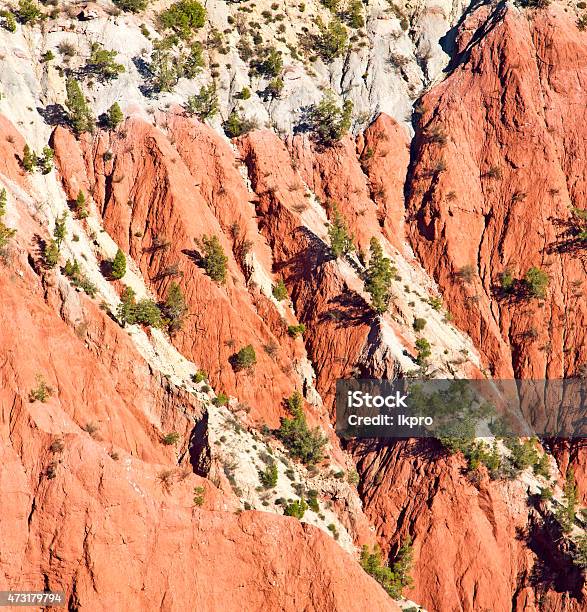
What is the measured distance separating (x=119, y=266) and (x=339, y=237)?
39.7ft

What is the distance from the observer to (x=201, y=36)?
194ft

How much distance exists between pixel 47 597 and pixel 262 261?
2208 cm

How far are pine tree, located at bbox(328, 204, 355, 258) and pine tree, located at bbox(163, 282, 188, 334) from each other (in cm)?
905

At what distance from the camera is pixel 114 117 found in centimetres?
5128

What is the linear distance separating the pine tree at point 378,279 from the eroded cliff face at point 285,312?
77 centimetres

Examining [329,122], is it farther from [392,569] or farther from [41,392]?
[392,569]

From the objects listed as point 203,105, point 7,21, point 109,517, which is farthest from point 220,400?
point 7,21

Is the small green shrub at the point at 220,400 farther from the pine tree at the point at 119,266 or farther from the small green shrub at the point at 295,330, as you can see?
the pine tree at the point at 119,266

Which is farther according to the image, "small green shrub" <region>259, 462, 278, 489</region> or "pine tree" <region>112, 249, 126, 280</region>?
"pine tree" <region>112, 249, 126, 280</region>

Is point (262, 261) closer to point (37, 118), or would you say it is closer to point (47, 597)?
point (37, 118)

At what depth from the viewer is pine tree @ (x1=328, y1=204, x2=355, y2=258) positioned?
48.5 m

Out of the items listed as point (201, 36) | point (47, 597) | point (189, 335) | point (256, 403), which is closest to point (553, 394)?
A: point (256, 403)

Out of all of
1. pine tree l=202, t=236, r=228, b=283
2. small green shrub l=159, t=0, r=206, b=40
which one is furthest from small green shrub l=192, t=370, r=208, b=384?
small green shrub l=159, t=0, r=206, b=40

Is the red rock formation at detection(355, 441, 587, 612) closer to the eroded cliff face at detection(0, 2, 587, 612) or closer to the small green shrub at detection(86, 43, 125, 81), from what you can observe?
the eroded cliff face at detection(0, 2, 587, 612)
